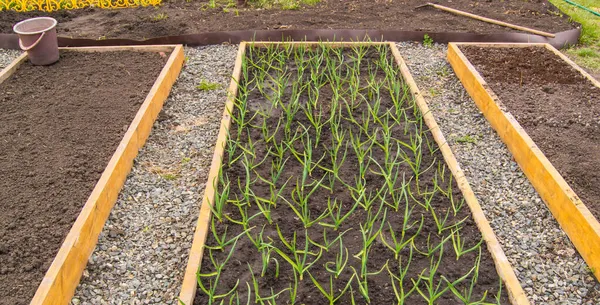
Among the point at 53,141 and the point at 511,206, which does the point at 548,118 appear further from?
the point at 53,141

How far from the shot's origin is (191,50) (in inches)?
215

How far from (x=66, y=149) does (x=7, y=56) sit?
2.38m

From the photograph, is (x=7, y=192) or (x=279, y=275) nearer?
(x=279, y=275)

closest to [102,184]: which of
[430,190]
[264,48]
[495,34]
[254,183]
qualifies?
[254,183]

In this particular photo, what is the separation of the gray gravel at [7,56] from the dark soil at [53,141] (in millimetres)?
486

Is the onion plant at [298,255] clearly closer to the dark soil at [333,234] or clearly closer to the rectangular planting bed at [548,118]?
the dark soil at [333,234]

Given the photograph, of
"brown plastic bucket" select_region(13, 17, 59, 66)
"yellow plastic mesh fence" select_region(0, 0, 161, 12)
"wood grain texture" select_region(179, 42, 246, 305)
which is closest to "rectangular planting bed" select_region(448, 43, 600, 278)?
"wood grain texture" select_region(179, 42, 246, 305)

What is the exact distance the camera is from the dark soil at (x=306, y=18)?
5746 millimetres

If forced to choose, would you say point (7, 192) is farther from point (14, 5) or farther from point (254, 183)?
point (14, 5)

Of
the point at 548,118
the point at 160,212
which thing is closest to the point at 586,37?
the point at 548,118

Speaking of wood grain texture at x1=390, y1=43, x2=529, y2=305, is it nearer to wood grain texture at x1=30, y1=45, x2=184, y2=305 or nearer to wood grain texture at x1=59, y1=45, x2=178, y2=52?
wood grain texture at x1=30, y1=45, x2=184, y2=305

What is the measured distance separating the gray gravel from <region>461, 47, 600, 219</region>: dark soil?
430 centimetres

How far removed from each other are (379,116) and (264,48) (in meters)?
1.63

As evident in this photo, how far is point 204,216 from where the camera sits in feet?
10.1
